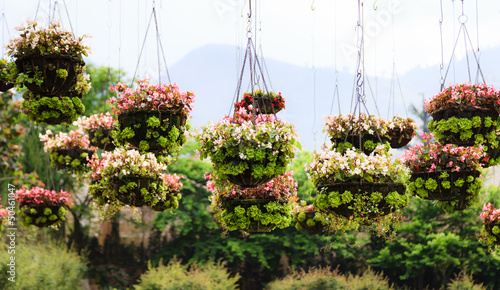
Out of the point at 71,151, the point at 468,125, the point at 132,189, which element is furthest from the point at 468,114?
the point at 71,151

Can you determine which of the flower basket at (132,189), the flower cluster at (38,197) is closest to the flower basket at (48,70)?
the flower basket at (132,189)

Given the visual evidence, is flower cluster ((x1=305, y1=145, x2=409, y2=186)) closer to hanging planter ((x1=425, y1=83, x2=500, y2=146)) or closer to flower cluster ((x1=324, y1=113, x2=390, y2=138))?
hanging planter ((x1=425, y1=83, x2=500, y2=146))

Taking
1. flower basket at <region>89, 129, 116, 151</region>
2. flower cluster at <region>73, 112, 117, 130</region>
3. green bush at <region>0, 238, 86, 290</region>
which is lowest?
green bush at <region>0, 238, 86, 290</region>

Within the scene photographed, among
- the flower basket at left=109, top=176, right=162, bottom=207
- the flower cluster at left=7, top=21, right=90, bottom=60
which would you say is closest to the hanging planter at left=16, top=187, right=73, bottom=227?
the flower basket at left=109, top=176, right=162, bottom=207

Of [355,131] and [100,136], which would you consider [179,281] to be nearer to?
[100,136]

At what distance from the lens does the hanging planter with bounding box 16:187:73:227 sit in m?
6.30

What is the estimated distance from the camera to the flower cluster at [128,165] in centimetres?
517

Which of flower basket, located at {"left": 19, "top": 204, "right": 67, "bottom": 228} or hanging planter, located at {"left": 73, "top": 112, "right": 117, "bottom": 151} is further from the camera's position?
flower basket, located at {"left": 19, "top": 204, "right": 67, "bottom": 228}

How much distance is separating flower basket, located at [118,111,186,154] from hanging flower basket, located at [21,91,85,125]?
451mm

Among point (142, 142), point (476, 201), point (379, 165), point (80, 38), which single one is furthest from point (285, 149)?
point (476, 201)

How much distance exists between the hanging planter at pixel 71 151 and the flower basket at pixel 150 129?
73.7 inches

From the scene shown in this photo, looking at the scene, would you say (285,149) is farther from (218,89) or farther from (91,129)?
(218,89)

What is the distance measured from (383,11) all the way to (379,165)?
250cm

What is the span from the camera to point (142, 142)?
15.4 ft
